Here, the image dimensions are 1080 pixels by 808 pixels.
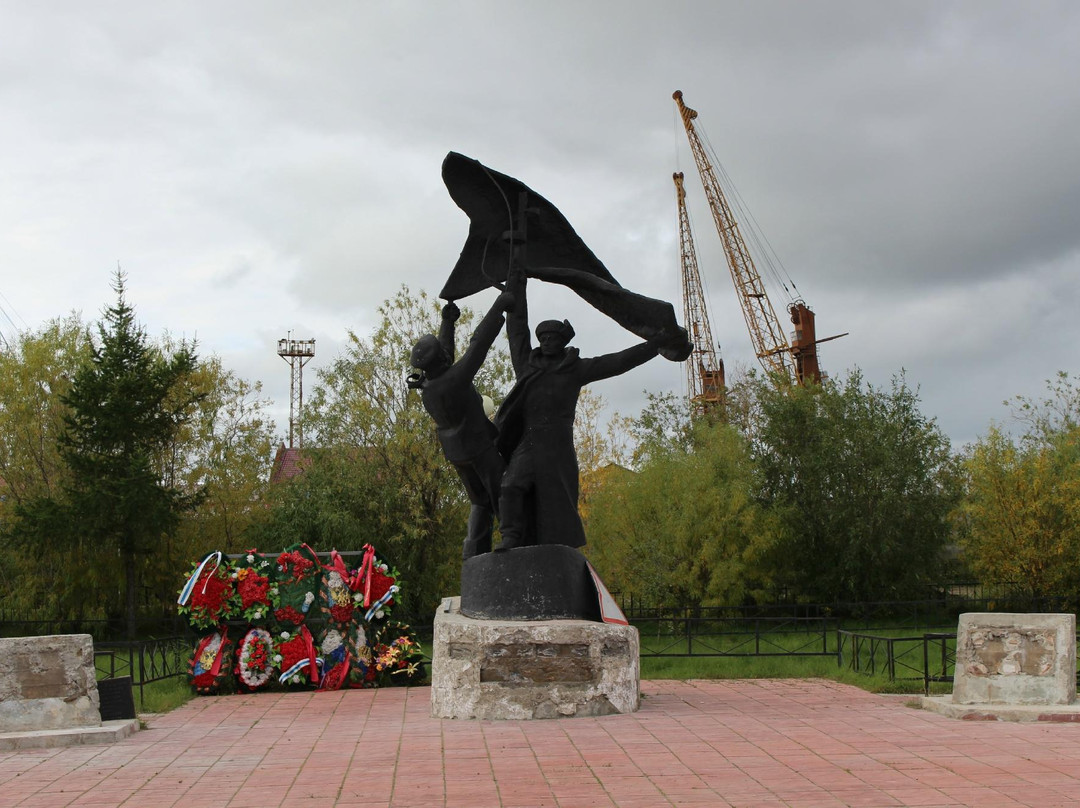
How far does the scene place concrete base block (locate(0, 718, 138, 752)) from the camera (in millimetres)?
7379

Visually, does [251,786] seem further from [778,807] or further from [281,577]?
[281,577]

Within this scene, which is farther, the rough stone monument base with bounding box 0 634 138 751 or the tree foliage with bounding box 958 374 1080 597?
the tree foliage with bounding box 958 374 1080 597

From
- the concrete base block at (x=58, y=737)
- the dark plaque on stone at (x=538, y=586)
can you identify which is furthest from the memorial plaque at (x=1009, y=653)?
the concrete base block at (x=58, y=737)

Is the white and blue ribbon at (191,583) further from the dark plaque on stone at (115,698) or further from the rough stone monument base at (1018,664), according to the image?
the rough stone monument base at (1018,664)

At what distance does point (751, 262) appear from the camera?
46.8m

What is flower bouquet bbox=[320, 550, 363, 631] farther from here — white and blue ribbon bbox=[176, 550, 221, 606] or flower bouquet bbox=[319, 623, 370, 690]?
white and blue ribbon bbox=[176, 550, 221, 606]

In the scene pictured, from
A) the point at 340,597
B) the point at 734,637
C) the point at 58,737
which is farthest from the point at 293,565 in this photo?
the point at 734,637

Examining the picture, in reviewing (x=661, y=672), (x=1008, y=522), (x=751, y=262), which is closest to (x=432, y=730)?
(x=661, y=672)

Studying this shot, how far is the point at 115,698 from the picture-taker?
8.30 m

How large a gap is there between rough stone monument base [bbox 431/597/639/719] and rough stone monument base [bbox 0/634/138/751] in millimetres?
2600

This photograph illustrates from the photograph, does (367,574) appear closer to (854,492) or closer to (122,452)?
(122,452)

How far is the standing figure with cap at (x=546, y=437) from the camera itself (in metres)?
8.95

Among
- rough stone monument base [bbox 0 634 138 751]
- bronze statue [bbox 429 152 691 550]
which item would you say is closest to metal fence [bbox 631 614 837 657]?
bronze statue [bbox 429 152 691 550]

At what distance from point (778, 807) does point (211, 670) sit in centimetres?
776
